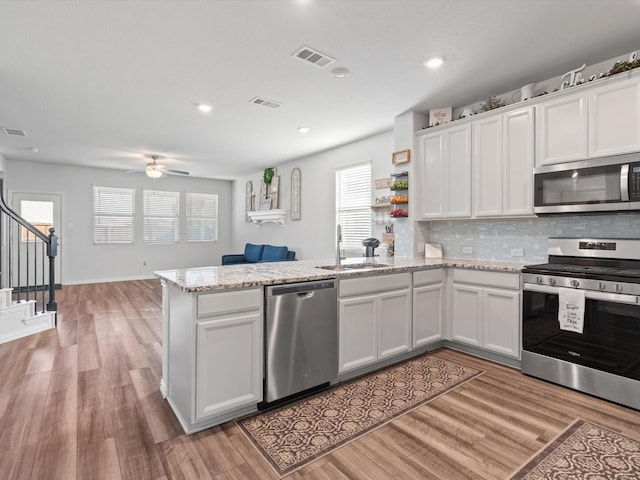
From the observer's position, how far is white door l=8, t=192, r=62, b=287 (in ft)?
23.2

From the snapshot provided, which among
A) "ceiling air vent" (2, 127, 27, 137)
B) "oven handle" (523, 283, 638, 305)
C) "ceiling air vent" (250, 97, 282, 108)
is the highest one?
"ceiling air vent" (2, 127, 27, 137)

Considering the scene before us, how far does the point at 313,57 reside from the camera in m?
2.88

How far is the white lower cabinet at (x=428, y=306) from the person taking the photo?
3352 mm

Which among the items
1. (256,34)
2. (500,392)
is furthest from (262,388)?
(256,34)

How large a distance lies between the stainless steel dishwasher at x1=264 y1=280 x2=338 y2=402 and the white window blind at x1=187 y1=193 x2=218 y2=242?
24.6 feet

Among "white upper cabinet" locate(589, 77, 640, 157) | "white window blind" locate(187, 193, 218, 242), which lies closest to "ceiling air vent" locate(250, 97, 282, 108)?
"white upper cabinet" locate(589, 77, 640, 157)

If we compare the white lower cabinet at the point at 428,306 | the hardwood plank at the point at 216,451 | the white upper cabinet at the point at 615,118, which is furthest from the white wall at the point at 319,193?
the hardwood plank at the point at 216,451

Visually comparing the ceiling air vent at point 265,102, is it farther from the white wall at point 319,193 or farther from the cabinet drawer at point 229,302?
the cabinet drawer at point 229,302

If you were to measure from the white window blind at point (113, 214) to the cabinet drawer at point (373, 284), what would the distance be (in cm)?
739

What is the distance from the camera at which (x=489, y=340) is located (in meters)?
3.26

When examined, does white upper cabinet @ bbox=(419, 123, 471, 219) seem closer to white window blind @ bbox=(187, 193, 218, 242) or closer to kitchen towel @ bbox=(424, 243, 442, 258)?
kitchen towel @ bbox=(424, 243, 442, 258)

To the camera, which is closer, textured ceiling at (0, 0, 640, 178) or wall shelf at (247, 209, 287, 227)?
textured ceiling at (0, 0, 640, 178)

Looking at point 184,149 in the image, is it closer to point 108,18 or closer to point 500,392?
point 108,18

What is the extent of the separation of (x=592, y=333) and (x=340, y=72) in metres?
2.95
